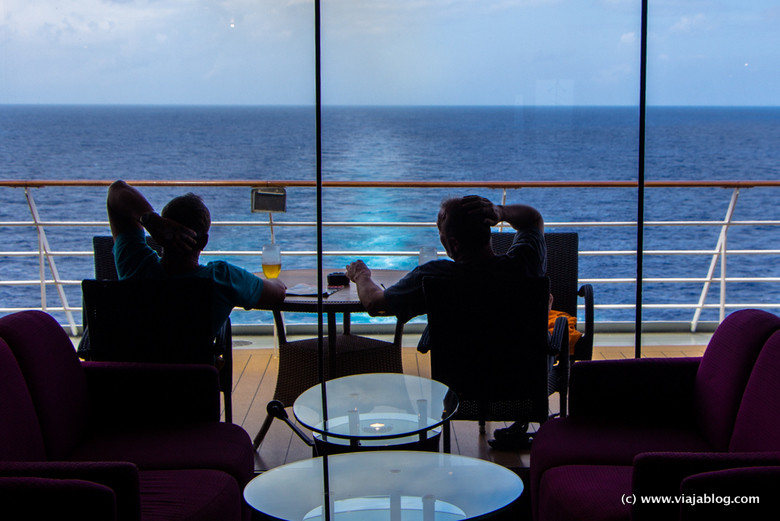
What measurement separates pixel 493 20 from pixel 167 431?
2737 cm

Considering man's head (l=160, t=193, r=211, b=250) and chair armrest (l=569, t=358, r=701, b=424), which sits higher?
man's head (l=160, t=193, r=211, b=250)

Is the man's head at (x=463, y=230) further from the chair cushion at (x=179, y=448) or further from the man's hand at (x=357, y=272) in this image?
the chair cushion at (x=179, y=448)

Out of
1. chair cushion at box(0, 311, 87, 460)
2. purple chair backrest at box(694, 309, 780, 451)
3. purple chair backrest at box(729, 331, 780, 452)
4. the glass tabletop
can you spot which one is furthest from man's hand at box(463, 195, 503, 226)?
chair cushion at box(0, 311, 87, 460)

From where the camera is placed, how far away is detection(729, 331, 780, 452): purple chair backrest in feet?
5.03

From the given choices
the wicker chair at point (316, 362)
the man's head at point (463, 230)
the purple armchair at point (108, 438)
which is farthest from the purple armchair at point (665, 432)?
the wicker chair at point (316, 362)

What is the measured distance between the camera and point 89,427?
189 cm

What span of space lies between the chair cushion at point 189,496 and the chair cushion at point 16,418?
0.25m

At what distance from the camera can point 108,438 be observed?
183 cm

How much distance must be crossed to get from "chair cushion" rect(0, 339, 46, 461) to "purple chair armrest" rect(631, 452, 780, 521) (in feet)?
4.14

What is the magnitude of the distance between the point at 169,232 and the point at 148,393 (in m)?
0.50

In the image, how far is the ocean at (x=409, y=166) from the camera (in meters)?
19.2

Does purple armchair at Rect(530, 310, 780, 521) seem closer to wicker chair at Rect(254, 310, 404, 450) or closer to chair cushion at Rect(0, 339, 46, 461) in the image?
wicker chair at Rect(254, 310, 404, 450)

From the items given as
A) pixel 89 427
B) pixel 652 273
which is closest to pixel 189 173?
pixel 652 273

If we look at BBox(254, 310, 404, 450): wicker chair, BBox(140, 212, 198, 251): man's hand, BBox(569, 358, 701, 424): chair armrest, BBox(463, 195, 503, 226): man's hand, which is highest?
BBox(463, 195, 503, 226): man's hand
